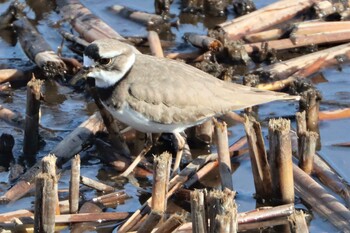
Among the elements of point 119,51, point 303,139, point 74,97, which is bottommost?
point 74,97

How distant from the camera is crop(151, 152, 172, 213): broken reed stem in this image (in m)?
6.11

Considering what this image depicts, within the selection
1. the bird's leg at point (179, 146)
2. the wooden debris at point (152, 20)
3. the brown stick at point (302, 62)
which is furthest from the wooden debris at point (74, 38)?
the bird's leg at point (179, 146)

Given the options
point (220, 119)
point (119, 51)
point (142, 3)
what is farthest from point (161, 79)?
point (142, 3)

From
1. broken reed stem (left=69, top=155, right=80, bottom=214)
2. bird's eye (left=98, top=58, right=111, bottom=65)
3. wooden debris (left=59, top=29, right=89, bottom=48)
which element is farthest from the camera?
wooden debris (left=59, top=29, right=89, bottom=48)

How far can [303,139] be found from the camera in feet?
23.9

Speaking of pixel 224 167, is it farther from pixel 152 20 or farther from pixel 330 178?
pixel 152 20

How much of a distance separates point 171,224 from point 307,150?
189cm

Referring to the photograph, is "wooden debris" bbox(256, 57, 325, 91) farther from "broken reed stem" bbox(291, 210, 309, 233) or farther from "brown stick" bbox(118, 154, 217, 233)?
"broken reed stem" bbox(291, 210, 309, 233)

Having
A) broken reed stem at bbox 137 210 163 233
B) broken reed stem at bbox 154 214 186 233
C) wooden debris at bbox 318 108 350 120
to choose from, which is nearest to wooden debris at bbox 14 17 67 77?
wooden debris at bbox 318 108 350 120

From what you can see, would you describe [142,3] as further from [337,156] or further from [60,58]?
[337,156]

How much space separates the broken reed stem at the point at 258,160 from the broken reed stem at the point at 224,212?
5.56 ft

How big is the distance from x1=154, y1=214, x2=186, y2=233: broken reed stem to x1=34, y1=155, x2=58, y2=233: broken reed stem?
0.77m

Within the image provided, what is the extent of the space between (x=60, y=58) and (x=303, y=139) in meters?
3.24

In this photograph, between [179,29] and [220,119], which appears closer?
[220,119]
